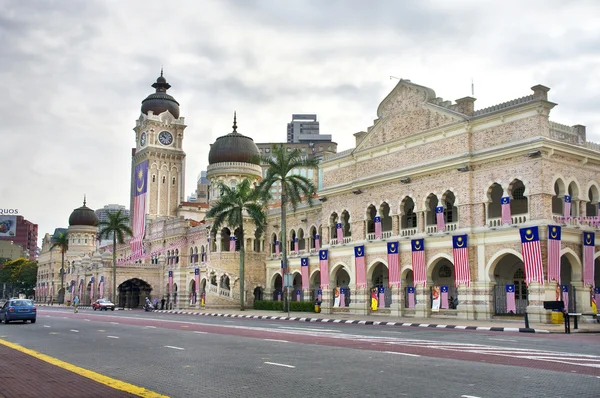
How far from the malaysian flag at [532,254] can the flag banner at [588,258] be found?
3.00 metres

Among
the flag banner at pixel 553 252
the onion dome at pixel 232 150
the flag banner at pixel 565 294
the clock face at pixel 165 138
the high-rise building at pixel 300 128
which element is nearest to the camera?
the flag banner at pixel 553 252

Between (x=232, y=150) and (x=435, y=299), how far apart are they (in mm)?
35381

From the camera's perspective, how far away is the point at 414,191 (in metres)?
38.2

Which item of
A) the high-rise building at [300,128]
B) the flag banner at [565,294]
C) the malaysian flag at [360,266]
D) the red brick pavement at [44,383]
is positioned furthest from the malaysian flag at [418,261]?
the high-rise building at [300,128]

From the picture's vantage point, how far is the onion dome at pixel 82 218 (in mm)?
106812

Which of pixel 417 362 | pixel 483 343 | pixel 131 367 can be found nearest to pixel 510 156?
pixel 483 343

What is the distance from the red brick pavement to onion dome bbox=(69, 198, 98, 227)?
316 ft

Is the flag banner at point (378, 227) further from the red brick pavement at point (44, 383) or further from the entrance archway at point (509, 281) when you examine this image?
the red brick pavement at point (44, 383)

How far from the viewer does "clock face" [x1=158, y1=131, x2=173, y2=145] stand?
89250mm

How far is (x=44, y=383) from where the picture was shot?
11469 mm

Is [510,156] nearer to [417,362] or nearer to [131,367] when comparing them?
[417,362]

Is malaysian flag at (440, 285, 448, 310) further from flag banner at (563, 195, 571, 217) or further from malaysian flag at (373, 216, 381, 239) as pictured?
flag banner at (563, 195, 571, 217)

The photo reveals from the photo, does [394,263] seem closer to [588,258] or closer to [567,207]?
[567,207]

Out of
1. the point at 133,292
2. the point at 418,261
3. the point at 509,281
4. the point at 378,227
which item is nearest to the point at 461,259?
the point at 418,261
